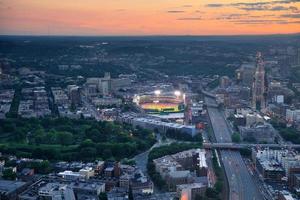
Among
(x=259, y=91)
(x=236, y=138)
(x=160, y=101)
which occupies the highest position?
(x=259, y=91)

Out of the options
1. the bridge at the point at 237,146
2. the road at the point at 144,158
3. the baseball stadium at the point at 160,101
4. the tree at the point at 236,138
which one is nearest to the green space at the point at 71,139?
the road at the point at 144,158

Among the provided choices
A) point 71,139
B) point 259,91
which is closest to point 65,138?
point 71,139

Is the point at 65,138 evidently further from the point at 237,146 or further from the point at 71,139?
the point at 237,146

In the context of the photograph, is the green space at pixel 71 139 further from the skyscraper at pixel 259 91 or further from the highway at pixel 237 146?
the skyscraper at pixel 259 91

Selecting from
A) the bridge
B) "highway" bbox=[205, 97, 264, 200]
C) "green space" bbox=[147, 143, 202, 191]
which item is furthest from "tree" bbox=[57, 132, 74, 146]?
"highway" bbox=[205, 97, 264, 200]

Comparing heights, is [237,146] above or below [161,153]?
below

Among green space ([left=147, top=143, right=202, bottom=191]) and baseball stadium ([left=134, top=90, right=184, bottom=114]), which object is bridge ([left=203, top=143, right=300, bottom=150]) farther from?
baseball stadium ([left=134, top=90, right=184, bottom=114])
